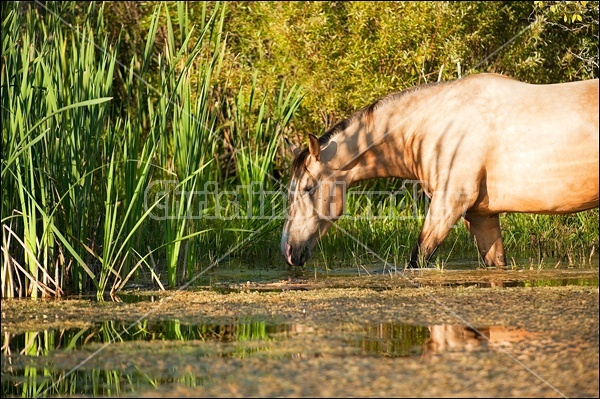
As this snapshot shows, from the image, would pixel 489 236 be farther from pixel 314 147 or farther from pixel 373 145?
pixel 314 147

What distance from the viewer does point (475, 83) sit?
21.6 ft

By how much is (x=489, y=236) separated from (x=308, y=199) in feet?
4.40

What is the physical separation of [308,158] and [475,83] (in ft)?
4.21

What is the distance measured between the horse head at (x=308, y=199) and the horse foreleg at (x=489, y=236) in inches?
39.4

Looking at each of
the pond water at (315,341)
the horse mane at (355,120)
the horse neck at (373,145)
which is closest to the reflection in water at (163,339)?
the pond water at (315,341)

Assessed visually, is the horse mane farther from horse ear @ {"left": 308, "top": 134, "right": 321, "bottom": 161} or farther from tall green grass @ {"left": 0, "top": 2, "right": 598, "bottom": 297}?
tall green grass @ {"left": 0, "top": 2, "right": 598, "bottom": 297}

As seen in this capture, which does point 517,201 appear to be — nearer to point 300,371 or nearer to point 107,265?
point 107,265

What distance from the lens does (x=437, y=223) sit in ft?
21.5

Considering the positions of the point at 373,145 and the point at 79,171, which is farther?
the point at 373,145

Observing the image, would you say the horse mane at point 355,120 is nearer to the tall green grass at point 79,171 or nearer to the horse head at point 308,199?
the horse head at point 308,199

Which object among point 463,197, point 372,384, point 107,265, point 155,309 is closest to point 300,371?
point 372,384

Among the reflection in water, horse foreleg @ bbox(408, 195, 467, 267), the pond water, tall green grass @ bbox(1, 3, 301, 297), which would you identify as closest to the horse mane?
horse foreleg @ bbox(408, 195, 467, 267)

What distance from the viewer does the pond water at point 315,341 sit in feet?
11.1

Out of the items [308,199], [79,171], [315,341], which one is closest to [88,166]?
[79,171]
